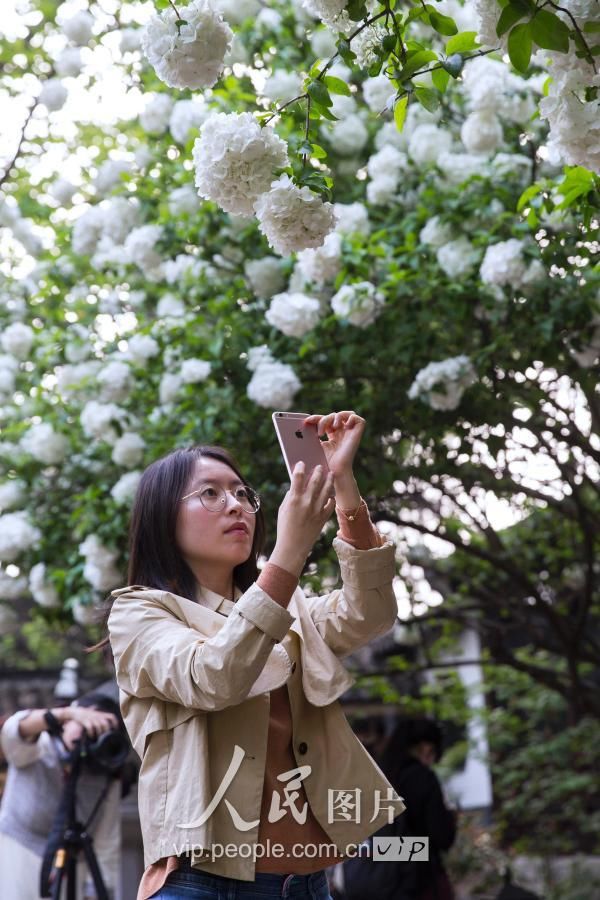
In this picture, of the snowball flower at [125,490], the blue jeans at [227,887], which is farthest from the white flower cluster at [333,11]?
the snowball flower at [125,490]

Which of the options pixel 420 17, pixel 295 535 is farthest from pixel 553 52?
pixel 295 535

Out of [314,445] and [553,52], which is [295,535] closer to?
[314,445]

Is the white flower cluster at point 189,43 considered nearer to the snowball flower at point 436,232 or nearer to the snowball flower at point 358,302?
the snowball flower at point 358,302

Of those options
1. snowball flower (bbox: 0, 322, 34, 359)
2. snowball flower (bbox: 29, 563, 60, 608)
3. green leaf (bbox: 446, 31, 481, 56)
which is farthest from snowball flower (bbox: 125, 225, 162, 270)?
green leaf (bbox: 446, 31, 481, 56)

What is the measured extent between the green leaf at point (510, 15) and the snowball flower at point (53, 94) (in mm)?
5051

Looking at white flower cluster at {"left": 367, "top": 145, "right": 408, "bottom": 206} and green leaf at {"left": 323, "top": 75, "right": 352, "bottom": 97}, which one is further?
white flower cluster at {"left": 367, "top": 145, "right": 408, "bottom": 206}

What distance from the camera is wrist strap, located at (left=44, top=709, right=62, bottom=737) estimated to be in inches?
166

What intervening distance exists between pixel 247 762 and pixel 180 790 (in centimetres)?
14

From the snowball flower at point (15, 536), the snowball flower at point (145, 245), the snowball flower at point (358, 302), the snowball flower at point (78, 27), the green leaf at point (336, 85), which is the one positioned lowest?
the green leaf at point (336, 85)

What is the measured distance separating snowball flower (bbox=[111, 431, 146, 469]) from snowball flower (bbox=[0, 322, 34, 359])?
1.24 meters

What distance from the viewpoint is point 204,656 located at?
1891 millimetres

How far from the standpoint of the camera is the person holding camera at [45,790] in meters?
4.23

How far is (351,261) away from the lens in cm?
470

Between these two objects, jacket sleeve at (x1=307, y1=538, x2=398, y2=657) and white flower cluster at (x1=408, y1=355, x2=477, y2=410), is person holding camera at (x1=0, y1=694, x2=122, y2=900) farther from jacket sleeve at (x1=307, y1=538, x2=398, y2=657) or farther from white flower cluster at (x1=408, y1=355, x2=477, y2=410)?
jacket sleeve at (x1=307, y1=538, x2=398, y2=657)
